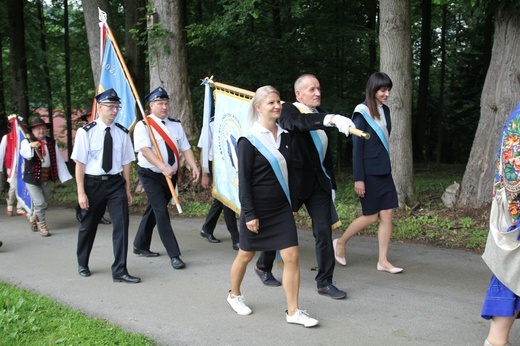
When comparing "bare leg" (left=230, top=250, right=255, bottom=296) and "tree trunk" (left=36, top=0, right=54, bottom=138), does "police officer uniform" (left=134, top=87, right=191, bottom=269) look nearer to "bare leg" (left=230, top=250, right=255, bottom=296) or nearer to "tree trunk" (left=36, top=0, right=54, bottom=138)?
"bare leg" (left=230, top=250, right=255, bottom=296)

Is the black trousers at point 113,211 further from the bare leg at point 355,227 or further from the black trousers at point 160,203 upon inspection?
the bare leg at point 355,227

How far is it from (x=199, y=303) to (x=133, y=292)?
32.3 inches

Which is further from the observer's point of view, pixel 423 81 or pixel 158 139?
pixel 423 81

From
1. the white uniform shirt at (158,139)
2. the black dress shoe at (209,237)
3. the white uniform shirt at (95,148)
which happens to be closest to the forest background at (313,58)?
the black dress shoe at (209,237)

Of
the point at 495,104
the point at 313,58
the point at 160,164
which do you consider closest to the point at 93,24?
the point at 313,58

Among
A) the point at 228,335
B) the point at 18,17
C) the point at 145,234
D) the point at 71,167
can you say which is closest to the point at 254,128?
the point at 228,335

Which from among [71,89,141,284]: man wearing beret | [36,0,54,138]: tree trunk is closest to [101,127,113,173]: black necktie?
[71,89,141,284]: man wearing beret

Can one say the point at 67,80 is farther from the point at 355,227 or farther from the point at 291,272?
the point at 291,272

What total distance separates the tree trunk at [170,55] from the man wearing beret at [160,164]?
515 cm

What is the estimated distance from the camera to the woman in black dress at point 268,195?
180 inches

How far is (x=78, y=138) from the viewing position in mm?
6066

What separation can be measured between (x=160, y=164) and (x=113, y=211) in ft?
2.63

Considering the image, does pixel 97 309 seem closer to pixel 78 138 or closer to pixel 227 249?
pixel 78 138

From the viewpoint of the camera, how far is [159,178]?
6.82 meters
